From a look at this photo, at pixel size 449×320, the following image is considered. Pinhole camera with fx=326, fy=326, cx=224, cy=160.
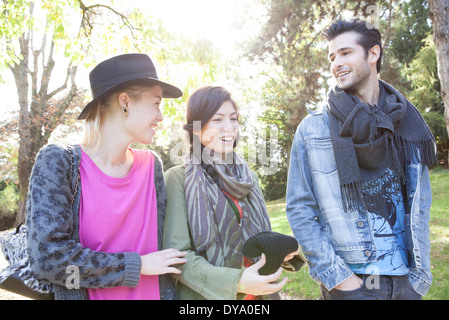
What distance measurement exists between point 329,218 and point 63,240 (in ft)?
4.72

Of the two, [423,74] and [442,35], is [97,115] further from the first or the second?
[423,74]

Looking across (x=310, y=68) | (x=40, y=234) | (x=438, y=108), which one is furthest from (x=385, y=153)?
(x=438, y=108)

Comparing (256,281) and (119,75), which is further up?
(119,75)

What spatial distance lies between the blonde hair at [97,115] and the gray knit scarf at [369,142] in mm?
1202

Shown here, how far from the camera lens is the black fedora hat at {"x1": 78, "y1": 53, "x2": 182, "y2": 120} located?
1.85m

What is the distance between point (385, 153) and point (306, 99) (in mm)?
8211

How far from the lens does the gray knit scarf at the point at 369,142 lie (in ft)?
6.38

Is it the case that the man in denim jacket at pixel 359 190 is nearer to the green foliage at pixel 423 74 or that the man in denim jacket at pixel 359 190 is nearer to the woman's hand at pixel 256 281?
the woman's hand at pixel 256 281

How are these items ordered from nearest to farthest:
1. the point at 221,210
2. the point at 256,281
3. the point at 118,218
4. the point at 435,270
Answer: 1. the point at 256,281
2. the point at 118,218
3. the point at 221,210
4. the point at 435,270

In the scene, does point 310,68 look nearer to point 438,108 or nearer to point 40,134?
point 40,134

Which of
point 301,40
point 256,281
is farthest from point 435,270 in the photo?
point 301,40

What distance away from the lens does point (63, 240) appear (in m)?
1.51

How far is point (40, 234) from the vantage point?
4.79 ft
